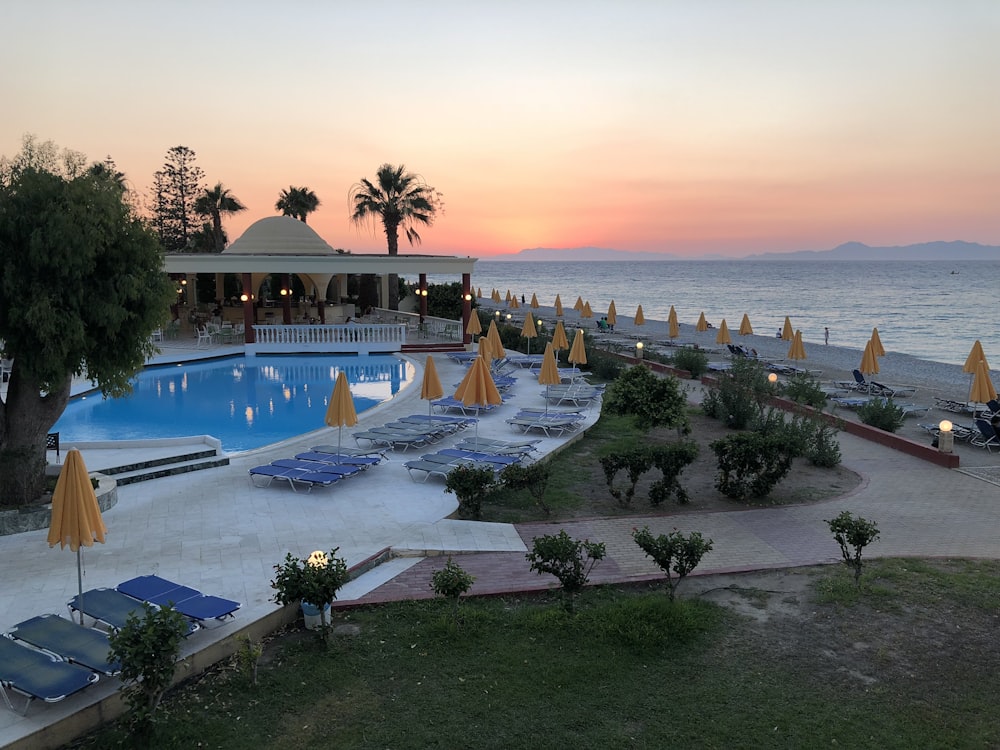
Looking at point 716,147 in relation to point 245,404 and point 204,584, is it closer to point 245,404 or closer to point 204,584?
point 245,404

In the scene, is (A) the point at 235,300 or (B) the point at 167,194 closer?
(A) the point at 235,300

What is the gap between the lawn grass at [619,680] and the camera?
5.26 m

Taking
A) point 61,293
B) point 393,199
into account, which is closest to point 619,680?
point 61,293

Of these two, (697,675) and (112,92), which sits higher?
(112,92)

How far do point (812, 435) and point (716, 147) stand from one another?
26.9 meters

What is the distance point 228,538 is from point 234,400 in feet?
40.4

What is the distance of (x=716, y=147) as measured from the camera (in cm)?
3666

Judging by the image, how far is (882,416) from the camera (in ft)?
53.3

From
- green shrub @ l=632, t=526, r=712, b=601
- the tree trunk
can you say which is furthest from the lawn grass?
the tree trunk

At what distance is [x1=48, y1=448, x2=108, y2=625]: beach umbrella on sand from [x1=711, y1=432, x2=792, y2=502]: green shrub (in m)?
8.60

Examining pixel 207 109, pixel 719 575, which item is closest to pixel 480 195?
pixel 207 109

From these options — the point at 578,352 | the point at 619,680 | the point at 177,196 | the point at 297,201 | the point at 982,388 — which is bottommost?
the point at 619,680

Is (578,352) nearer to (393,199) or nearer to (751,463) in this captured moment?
(751,463)

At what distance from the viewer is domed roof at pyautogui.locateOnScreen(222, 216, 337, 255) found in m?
32.2
